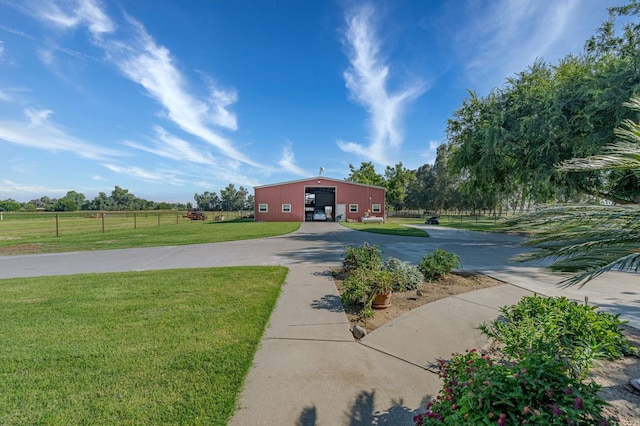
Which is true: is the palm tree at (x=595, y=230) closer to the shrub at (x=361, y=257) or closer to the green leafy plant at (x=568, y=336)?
the green leafy plant at (x=568, y=336)

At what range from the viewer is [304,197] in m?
29.2

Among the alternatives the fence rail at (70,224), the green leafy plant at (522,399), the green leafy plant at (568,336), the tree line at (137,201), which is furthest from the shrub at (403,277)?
the tree line at (137,201)

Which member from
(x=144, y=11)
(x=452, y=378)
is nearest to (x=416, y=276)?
(x=452, y=378)

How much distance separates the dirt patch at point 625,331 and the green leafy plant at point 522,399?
1.23 ft

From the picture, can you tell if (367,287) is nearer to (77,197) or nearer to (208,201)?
(208,201)

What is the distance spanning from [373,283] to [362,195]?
1009 inches

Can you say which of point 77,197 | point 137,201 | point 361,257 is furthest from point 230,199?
point 361,257

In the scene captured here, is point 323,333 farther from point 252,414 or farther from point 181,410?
point 181,410

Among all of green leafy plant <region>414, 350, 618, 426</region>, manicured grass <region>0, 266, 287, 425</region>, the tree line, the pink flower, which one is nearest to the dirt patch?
green leafy plant <region>414, 350, 618, 426</region>

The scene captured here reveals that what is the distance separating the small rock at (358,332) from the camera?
3273mm

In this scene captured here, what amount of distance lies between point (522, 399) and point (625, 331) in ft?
11.2

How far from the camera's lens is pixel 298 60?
13523mm

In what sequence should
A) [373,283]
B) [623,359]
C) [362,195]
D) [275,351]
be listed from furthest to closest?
[362,195] < [373,283] < [275,351] < [623,359]

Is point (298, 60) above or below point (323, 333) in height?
above
